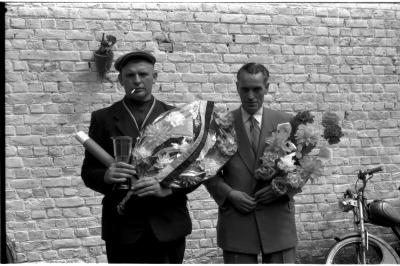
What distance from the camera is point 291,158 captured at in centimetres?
351

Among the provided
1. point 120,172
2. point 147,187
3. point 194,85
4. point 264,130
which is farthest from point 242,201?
point 194,85

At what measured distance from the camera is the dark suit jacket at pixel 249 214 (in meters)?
3.59

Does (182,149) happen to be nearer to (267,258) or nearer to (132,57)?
(132,57)

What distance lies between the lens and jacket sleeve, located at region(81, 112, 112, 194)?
3537 millimetres

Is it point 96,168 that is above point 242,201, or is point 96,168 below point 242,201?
above

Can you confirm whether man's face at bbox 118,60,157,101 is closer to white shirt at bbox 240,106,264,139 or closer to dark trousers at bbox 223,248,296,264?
white shirt at bbox 240,106,264,139

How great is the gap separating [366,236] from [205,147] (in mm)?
2864

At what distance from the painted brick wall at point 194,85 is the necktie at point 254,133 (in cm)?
279

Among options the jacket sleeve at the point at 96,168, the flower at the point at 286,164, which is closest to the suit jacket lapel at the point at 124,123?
the jacket sleeve at the point at 96,168

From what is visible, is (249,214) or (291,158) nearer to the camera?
(291,158)

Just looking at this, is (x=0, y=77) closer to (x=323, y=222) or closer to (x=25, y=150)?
(x=25, y=150)

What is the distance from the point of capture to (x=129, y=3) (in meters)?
6.35

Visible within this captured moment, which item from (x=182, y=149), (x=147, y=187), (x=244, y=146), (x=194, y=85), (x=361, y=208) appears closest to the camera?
(x=147, y=187)

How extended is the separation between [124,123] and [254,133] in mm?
730
